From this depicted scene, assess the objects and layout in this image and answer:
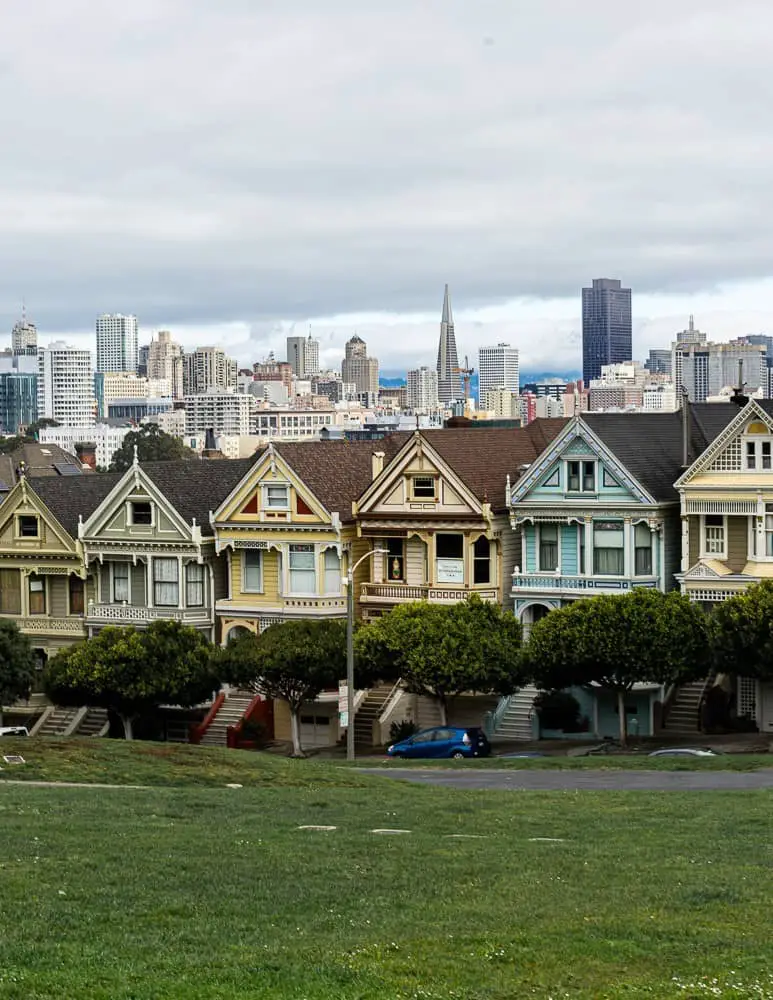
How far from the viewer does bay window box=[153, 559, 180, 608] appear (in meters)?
67.6

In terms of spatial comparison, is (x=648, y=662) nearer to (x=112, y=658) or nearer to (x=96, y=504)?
(x=112, y=658)

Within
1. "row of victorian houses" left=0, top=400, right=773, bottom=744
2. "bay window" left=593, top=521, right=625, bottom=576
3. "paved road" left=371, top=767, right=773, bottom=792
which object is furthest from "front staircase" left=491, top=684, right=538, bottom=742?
"paved road" left=371, top=767, right=773, bottom=792

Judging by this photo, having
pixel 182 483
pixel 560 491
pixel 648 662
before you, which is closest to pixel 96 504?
pixel 182 483

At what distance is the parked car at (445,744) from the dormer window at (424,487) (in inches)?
390

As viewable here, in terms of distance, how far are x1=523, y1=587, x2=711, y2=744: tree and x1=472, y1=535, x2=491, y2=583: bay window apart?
6.29 m

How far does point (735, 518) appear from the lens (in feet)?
194

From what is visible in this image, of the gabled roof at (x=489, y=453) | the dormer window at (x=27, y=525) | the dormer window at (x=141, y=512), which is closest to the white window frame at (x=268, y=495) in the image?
the dormer window at (x=141, y=512)

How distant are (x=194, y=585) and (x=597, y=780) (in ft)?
88.6

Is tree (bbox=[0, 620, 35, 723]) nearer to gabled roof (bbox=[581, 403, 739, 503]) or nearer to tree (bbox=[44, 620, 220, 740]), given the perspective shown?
tree (bbox=[44, 620, 220, 740])

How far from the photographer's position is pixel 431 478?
209ft

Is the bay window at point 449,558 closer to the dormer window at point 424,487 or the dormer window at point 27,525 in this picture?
the dormer window at point 424,487

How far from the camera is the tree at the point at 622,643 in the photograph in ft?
182

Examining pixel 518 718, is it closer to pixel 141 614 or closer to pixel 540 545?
pixel 540 545

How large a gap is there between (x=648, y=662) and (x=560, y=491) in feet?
26.7
